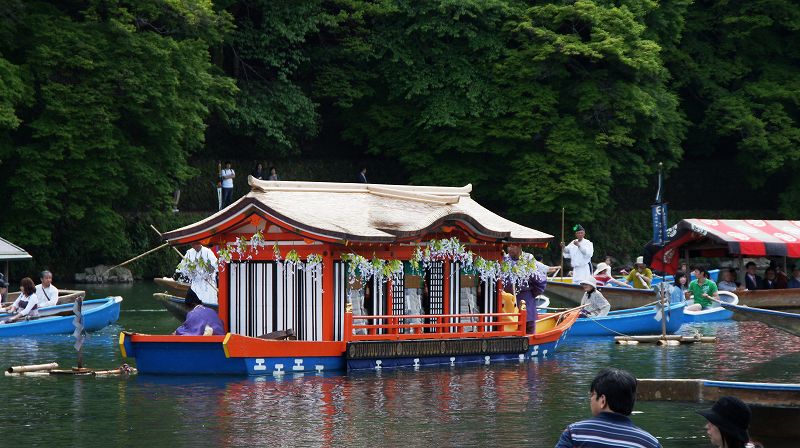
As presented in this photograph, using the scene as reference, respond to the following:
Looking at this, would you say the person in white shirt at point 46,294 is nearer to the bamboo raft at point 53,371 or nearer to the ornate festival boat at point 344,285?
the ornate festival boat at point 344,285

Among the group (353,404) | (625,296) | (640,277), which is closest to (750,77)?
(640,277)

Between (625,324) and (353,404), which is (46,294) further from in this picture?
(353,404)

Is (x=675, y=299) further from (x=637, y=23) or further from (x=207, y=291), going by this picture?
(x=637, y=23)

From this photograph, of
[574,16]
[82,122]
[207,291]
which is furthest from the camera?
[574,16]

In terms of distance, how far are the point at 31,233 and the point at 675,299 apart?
22.9m

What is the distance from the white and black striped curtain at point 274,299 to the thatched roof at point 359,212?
41.6 inches

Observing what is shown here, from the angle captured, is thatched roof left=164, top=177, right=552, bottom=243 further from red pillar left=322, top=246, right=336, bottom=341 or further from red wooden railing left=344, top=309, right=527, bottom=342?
red wooden railing left=344, top=309, right=527, bottom=342

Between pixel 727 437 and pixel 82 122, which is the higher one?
pixel 82 122

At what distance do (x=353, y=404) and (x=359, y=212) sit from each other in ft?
20.5

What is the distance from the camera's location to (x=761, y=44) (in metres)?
67.3

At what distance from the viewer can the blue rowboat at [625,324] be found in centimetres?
3441

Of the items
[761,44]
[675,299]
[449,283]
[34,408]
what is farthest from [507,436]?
[761,44]

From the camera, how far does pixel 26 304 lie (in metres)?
33.4

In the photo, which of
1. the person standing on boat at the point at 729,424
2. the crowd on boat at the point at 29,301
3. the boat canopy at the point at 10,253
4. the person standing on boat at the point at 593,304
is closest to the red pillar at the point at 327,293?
the crowd on boat at the point at 29,301
